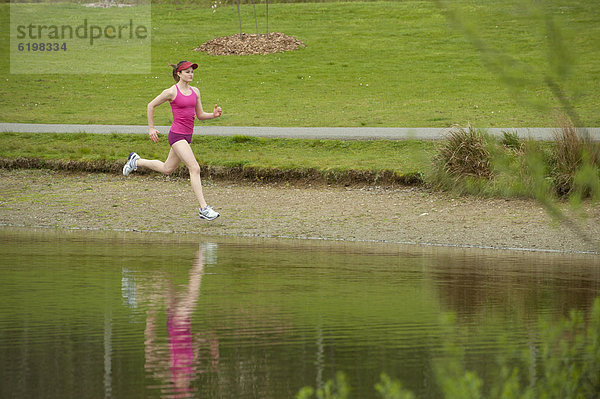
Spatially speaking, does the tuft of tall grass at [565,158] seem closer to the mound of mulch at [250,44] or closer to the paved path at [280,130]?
the paved path at [280,130]

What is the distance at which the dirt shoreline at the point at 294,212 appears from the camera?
1316cm

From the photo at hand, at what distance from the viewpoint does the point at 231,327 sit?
733 centimetres

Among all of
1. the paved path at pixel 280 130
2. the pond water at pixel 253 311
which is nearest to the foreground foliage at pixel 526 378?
the pond water at pixel 253 311

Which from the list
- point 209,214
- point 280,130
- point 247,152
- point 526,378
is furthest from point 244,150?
point 526,378

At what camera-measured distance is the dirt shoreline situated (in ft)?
43.2

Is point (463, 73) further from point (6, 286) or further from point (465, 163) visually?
point (6, 286)

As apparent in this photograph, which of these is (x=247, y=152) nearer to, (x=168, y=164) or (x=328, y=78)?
(x=168, y=164)

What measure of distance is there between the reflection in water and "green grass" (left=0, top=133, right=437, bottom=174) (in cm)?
785

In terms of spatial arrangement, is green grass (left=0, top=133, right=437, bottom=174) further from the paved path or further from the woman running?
the woman running

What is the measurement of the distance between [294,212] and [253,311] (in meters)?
6.83

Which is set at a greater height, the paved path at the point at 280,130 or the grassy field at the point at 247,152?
the paved path at the point at 280,130

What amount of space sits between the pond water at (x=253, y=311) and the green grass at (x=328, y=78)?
709 cm

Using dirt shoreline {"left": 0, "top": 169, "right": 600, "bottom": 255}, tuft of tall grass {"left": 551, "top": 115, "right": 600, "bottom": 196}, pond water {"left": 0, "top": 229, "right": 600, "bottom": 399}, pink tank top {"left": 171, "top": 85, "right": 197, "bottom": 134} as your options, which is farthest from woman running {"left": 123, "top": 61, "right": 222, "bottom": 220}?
tuft of tall grass {"left": 551, "top": 115, "right": 600, "bottom": 196}

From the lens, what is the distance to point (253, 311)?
7969mm
